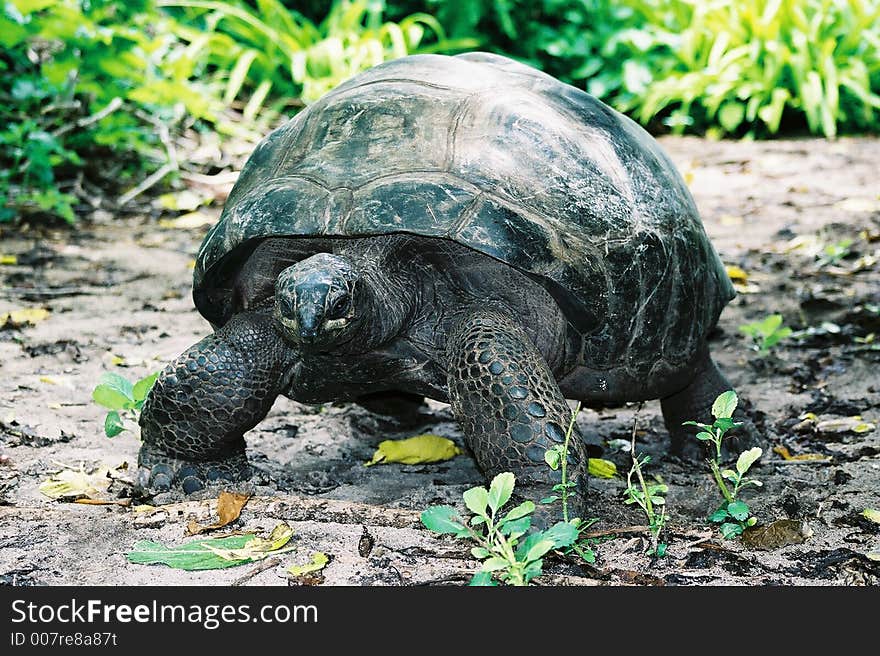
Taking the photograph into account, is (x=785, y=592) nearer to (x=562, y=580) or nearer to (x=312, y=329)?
(x=562, y=580)

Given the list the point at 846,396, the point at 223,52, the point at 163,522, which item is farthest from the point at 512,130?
the point at 223,52

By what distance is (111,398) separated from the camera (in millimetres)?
3164

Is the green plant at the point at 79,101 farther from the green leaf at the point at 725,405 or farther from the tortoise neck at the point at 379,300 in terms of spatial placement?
the green leaf at the point at 725,405

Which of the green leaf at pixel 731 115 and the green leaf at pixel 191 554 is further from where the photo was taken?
Answer: the green leaf at pixel 731 115

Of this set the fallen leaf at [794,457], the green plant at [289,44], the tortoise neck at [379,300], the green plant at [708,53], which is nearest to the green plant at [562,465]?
the tortoise neck at [379,300]

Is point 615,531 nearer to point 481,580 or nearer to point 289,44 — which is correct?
point 481,580

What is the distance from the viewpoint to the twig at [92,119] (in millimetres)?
6871

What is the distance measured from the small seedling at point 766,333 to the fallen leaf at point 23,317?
3.19m

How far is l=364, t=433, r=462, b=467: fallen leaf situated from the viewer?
345 centimetres

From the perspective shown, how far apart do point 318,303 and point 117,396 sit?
89 centimetres

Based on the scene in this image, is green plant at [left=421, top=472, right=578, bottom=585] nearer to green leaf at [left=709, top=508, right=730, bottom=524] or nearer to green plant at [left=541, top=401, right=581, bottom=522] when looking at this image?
green plant at [left=541, top=401, right=581, bottom=522]

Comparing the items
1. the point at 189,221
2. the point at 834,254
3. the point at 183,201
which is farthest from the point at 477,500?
the point at 183,201

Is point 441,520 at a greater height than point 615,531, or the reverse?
point 441,520

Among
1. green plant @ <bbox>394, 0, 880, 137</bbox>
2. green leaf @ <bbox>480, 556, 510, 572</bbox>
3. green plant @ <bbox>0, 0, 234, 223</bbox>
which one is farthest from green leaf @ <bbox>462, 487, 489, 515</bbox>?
green plant @ <bbox>394, 0, 880, 137</bbox>
